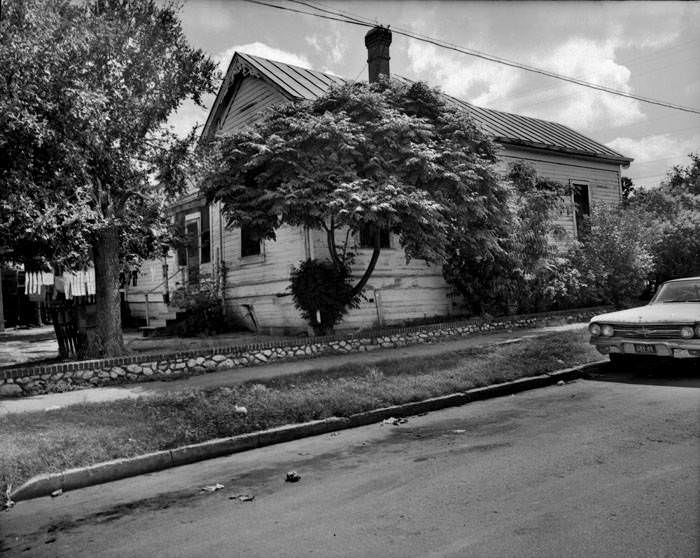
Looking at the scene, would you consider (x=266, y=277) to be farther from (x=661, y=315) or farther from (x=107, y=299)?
(x=661, y=315)

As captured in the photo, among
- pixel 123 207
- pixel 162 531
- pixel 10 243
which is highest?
pixel 123 207

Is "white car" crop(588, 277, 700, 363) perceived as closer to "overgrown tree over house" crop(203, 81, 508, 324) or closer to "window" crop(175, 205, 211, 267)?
"overgrown tree over house" crop(203, 81, 508, 324)

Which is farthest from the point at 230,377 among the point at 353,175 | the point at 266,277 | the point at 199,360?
the point at 266,277

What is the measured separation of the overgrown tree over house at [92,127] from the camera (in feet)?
25.3

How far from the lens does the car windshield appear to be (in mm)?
9477

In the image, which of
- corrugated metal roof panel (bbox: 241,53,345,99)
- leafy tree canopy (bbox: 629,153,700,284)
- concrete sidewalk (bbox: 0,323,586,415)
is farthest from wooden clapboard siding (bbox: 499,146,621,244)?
concrete sidewalk (bbox: 0,323,586,415)

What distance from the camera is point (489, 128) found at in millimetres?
20188

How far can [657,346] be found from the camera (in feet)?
27.9

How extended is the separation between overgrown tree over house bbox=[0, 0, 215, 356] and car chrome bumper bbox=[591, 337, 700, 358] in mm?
8377

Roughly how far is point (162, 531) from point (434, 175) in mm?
9502

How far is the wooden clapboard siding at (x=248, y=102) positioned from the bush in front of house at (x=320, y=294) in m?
5.89

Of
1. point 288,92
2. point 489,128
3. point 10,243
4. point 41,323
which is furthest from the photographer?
point 41,323

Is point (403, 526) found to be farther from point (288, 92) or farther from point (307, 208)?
point (288, 92)

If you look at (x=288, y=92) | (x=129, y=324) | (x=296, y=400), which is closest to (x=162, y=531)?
(x=296, y=400)
